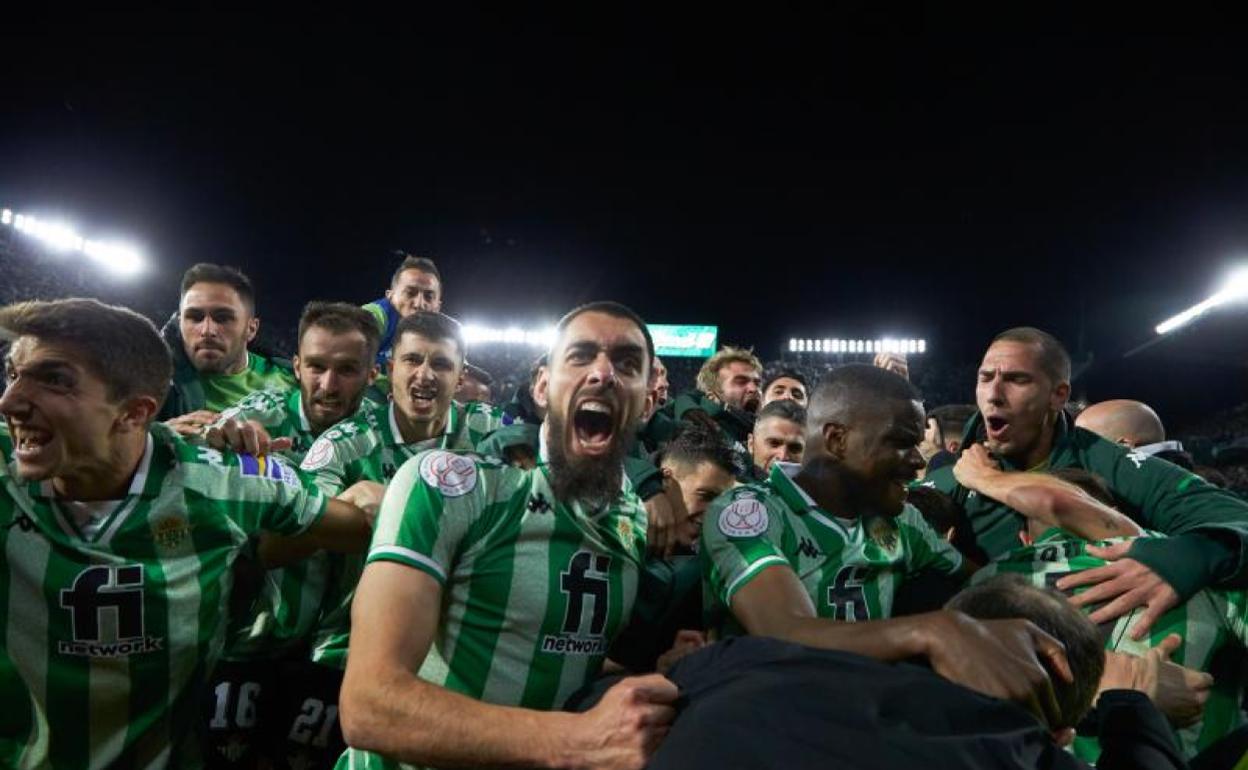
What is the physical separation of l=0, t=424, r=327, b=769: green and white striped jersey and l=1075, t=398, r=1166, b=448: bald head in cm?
406

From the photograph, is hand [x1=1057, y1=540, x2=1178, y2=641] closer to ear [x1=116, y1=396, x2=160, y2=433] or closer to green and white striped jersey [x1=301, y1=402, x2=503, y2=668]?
green and white striped jersey [x1=301, y1=402, x2=503, y2=668]

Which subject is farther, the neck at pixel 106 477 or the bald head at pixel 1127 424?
the bald head at pixel 1127 424

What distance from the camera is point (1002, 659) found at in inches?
54.3

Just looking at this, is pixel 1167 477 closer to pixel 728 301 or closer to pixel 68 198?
pixel 68 198

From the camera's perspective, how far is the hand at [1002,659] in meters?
1.35

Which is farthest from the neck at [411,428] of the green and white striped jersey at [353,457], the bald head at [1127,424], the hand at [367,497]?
the bald head at [1127,424]

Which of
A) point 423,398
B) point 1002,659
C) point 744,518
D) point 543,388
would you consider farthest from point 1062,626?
point 423,398

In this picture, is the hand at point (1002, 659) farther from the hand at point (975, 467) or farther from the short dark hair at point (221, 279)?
the short dark hair at point (221, 279)

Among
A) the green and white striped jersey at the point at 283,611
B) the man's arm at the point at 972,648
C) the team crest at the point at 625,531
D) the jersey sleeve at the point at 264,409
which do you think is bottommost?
the green and white striped jersey at the point at 283,611

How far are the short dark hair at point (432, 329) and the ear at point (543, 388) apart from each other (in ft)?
4.49

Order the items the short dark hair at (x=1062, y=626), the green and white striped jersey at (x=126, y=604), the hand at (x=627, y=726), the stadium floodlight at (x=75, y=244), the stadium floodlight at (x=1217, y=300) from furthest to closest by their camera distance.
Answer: the stadium floodlight at (x=75, y=244)
the stadium floodlight at (x=1217, y=300)
the green and white striped jersey at (x=126, y=604)
the short dark hair at (x=1062, y=626)
the hand at (x=627, y=726)

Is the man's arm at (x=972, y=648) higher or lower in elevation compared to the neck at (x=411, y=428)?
lower

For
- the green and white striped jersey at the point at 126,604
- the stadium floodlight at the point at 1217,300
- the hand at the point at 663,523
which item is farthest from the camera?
the stadium floodlight at the point at 1217,300

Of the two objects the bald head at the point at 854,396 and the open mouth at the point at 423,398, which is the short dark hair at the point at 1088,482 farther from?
the open mouth at the point at 423,398
